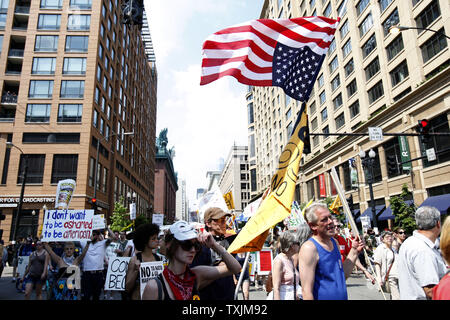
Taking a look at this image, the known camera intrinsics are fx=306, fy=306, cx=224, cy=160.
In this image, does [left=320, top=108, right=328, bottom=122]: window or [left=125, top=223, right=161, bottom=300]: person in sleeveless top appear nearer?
[left=125, top=223, right=161, bottom=300]: person in sleeveless top

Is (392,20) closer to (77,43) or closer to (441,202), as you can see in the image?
(441,202)

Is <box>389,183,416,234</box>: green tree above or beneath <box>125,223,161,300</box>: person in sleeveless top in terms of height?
above

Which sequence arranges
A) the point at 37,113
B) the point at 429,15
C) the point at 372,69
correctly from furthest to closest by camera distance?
the point at 37,113
the point at 372,69
the point at 429,15

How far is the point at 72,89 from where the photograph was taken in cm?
3738

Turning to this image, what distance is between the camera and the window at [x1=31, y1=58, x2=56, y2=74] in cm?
3747

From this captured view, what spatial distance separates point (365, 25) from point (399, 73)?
7.70 metres

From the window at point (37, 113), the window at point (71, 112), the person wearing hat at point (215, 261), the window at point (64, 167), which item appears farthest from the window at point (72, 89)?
the person wearing hat at point (215, 261)

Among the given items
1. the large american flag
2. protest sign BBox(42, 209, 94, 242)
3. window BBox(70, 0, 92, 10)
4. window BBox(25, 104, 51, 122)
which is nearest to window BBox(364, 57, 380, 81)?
the large american flag

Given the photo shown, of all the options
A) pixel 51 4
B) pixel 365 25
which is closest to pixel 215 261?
pixel 365 25

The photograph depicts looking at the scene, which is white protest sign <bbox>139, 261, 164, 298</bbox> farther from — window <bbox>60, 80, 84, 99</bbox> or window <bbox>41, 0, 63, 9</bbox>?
window <bbox>41, 0, 63, 9</bbox>

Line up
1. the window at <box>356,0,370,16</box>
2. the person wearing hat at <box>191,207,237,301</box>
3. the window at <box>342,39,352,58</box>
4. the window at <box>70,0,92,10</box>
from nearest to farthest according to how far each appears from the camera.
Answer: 1. the person wearing hat at <box>191,207,237,301</box>
2. the window at <box>356,0,370,16</box>
3. the window at <box>342,39,352,58</box>
4. the window at <box>70,0,92,10</box>

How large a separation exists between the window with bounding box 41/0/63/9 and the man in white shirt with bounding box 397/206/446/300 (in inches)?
1870

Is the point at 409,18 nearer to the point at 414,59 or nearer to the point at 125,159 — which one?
the point at 414,59
